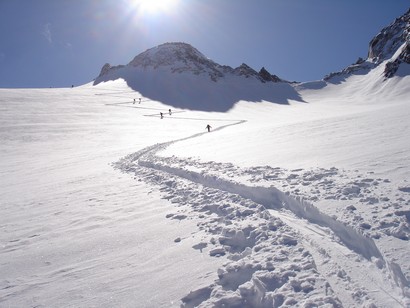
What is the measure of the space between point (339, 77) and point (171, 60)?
61599 millimetres

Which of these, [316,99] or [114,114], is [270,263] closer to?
[114,114]

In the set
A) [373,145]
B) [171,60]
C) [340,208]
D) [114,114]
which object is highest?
[171,60]

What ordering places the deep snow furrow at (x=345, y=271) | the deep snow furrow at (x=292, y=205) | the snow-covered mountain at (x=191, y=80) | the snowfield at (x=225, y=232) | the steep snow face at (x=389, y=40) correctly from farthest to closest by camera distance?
1. the steep snow face at (x=389, y=40)
2. the snow-covered mountain at (x=191, y=80)
3. the deep snow furrow at (x=292, y=205)
4. the snowfield at (x=225, y=232)
5. the deep snow furrow at (x=345, y=271)

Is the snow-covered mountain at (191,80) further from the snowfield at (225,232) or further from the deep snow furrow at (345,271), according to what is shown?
the deep snow furrow at (345,271)

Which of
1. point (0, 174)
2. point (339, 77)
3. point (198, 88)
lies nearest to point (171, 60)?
point (198, 88)

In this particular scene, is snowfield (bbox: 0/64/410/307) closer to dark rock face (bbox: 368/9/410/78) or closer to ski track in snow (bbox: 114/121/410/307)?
ski track in snow (bbox: 114/121/410/307)

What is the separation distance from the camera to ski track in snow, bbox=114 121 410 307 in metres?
3.55

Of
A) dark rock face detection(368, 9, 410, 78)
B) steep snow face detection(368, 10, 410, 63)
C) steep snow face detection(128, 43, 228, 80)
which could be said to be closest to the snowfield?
steep snow face detection(128, 43, 228, 80)

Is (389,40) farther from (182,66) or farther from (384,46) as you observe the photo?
(182,66)

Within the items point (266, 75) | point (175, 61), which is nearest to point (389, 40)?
point (266, 75)

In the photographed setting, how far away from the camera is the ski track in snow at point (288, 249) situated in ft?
11.7

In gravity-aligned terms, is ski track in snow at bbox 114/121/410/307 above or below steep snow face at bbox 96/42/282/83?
below

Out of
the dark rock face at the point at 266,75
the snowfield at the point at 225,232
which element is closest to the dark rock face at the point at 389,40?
the dark rock face at the point at 266,75

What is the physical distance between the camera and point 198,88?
8575cm
